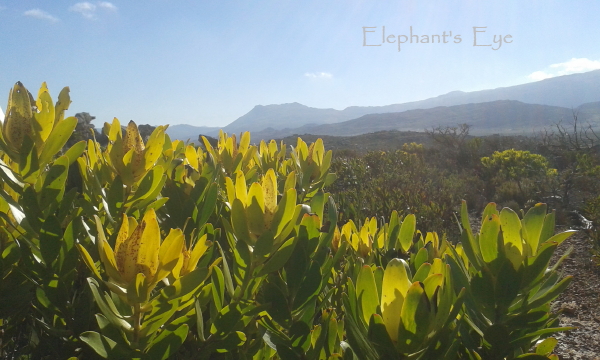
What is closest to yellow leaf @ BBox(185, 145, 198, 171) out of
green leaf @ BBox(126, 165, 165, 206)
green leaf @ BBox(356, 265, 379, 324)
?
green leaf @ BBox(126, 165, 165, 206)

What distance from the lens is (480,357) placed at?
0.81 metres

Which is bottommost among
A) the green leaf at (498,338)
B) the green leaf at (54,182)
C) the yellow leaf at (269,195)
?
the green leaf at (498,338)

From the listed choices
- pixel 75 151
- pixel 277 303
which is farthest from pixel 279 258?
pixel 75 151

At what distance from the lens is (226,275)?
798mm

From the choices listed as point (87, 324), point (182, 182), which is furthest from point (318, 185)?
point (87, 324)

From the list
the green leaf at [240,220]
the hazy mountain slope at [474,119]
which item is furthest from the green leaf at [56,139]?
the hazy mountain slope at [474,119]

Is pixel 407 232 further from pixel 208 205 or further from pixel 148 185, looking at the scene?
pixel 148 185

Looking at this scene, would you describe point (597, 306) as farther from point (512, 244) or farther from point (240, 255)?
point (240, 255)

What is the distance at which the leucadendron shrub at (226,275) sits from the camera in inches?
25.5

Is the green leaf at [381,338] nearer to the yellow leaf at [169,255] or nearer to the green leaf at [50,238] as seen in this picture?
the yellow leaf at [169,255]

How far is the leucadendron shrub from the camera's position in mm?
649

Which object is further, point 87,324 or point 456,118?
point 456,118

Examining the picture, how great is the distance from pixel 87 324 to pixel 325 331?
22.5 inches

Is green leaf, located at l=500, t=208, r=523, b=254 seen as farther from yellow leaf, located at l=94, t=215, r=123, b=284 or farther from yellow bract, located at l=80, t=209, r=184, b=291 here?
yellow leaf, located at l=94, t=215, r=123, b=284
